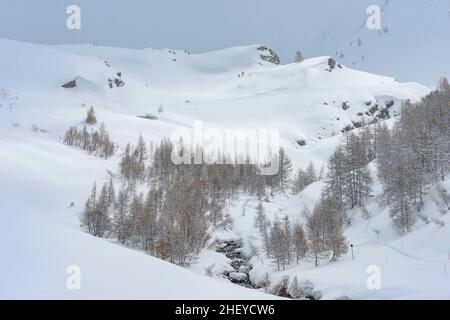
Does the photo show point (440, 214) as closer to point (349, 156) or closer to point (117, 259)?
point (349, 156)

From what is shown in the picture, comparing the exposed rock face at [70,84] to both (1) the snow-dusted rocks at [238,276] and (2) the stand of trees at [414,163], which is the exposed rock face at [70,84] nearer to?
(2) the stand of trees at [414,163]

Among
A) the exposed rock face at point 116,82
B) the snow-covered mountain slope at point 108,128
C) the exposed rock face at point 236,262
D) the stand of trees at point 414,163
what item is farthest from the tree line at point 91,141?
the exposed rock face at point 116,82

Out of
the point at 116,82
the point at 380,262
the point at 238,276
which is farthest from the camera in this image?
Answer: the point at 116,82

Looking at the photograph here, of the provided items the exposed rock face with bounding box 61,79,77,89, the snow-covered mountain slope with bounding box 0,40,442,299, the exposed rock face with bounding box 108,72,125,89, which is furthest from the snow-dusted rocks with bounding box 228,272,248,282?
the exposed rock face with bounding box 108,72,125,89

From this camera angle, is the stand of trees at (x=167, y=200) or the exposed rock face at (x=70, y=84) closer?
the stand of trees at (x=167, y=200)

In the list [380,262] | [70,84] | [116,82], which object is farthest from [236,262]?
[116,82]

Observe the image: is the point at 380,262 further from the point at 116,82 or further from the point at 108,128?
the point at 116,82

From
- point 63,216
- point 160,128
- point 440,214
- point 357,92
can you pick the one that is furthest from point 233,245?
point 357,92

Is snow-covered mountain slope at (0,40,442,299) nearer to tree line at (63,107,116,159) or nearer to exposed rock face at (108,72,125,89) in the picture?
exposed rock face at (108,72,125,89)
